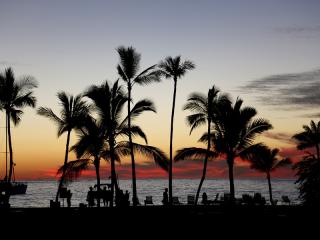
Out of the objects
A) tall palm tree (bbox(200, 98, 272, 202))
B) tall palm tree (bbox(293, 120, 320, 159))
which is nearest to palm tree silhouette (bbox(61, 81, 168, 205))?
tall palm tree (bbox(200, 98, 272, 202))

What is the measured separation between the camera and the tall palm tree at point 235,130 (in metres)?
29.9

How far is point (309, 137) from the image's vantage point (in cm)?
4641

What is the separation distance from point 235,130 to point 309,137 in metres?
19.7

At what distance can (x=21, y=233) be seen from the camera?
1703 centimetres

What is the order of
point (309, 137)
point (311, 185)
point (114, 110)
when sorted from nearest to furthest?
1. point (311, 185)
2. point (114, 110)
3. point (309, 137)

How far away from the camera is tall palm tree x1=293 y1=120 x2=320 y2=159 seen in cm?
4578

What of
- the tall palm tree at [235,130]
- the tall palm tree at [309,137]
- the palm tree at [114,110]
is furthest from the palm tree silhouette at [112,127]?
the tall palm tree at [309,137]

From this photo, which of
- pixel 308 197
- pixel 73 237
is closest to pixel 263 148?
pixel 308 197

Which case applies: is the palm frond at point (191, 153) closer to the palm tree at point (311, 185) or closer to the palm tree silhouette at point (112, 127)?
the palm tree silhouette at point (112, 127)

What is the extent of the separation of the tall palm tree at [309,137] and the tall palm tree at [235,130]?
17.4 m

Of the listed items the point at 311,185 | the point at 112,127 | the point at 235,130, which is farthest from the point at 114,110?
the point at 311,185

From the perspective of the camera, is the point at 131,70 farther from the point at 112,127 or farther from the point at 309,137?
the point at 309,137

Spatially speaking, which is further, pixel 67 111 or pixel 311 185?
pixel 67 111

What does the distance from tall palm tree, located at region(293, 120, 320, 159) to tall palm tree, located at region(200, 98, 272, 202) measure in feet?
57.2
